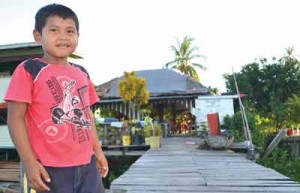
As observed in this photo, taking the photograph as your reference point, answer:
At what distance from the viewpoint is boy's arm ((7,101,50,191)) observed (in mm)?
1848

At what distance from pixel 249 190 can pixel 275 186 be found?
371 mm

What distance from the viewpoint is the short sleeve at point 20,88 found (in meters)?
1.91

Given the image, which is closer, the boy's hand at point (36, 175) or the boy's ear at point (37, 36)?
the boy's hand at point (36, 175)

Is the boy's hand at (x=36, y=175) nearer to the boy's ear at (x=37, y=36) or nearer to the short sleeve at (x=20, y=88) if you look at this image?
the short sleeve at (x=20, y=88)

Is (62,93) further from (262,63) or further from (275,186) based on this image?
(262,63)

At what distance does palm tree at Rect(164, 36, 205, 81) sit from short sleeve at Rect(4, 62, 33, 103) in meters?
33.5

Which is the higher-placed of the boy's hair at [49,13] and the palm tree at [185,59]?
the palm tree at [185,59]

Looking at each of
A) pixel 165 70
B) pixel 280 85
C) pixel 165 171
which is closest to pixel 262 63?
pixel 280 85

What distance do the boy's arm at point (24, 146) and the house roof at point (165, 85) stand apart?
65.7ft

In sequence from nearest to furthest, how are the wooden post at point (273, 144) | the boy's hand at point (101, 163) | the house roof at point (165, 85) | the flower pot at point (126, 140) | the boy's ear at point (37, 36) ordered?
the boy's ear at point (37, 36), the boy's hand at point (101, 163), the wooden post at point (273, 144), the flower pot at point (126, 140), the house roof at point (165, 85)

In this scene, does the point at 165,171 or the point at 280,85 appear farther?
the point at 280,85

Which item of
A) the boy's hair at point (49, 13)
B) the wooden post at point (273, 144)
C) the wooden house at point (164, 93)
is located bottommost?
the wooden post at point (273, 144)

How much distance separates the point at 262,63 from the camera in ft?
113

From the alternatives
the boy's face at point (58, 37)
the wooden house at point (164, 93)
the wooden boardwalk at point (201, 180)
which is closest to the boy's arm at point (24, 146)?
the boy's face at point (58, 37)
